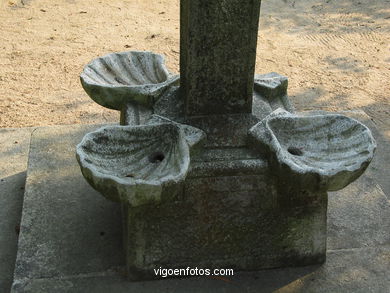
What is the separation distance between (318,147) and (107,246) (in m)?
1.21

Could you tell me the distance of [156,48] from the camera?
6430 mm

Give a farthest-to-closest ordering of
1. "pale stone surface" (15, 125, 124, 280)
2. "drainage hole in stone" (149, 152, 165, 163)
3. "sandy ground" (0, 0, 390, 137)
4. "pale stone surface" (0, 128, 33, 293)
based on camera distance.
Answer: "sandy ground" (0, 0, 390, 137), "pale stone surface" (0, 128, 33, 293), "pale stone surface" (15, 125, 124, 280), "drainage hole in stone" (149, 152, 165, 163)

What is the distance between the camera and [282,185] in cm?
305

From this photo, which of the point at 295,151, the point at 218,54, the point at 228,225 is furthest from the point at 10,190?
the point at 295,151

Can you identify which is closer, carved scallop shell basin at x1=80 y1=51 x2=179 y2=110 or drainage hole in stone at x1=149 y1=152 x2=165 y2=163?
drainage hole in stone at x1=149 y1=152 x2=165 y2=163

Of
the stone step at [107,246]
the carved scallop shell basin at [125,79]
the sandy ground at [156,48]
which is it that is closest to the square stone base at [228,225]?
the stone step at [107,246]

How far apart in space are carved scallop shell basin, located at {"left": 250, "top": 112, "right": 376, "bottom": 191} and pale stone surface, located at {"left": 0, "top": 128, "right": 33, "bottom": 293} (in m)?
1.52

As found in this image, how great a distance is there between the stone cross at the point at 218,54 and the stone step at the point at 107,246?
853 millimetres

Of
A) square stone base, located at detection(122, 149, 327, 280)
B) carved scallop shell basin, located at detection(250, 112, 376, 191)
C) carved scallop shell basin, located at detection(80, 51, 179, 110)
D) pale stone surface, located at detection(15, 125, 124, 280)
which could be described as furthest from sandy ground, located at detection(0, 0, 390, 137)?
square stone base, located at detection(122, 149, 327, 280)

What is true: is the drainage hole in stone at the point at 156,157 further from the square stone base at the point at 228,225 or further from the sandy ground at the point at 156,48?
the sandy ground at the point at 156,48

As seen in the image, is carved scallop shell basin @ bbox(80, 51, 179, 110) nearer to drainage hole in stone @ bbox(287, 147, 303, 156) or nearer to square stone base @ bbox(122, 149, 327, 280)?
square stone base @ bbox(122, 149, 327, 280)

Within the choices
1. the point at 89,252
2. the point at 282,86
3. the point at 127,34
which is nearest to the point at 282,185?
the point at 282,86

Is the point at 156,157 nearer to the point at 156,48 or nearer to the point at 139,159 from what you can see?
the point at 139,159

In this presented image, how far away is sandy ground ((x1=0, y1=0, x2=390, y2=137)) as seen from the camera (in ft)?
17.9
